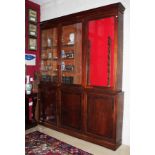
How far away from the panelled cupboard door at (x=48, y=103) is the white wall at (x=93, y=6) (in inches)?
57.1

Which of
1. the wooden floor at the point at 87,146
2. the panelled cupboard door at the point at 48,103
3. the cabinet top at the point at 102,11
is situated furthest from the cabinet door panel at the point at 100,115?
the cabinet top at the point at 102,11

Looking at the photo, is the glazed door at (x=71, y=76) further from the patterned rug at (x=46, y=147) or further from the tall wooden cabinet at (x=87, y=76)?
the patterned rug at (x=46, y=147)

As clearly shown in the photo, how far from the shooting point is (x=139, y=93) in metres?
0.59

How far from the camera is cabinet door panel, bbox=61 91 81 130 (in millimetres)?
2938

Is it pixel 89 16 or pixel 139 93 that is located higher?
pixel 89 16

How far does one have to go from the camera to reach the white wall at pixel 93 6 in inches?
104

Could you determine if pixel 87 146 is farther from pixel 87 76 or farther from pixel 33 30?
pixel 33 30

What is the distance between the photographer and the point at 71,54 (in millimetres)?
3152

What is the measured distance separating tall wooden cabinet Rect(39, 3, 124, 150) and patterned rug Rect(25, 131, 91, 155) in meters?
0.34

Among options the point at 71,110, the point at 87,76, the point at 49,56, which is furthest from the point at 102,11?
the point at 71,110

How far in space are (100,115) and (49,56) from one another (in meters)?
1.79
